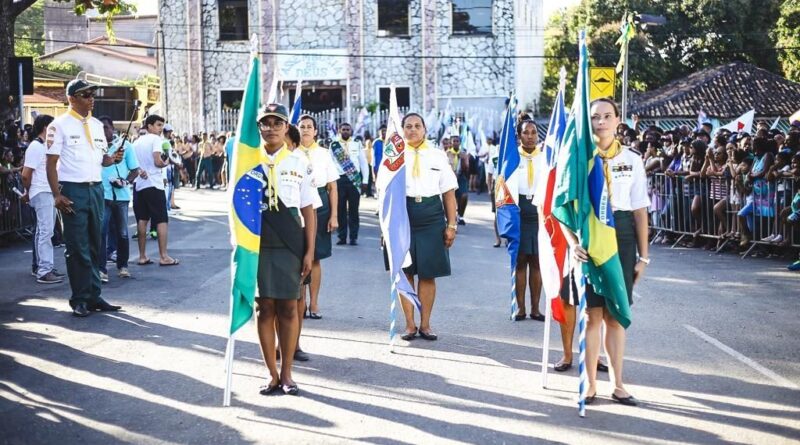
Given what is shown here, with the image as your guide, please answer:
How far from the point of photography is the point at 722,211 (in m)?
15.7

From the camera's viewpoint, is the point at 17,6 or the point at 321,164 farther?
the point at 17,6

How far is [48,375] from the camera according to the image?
7.29 m

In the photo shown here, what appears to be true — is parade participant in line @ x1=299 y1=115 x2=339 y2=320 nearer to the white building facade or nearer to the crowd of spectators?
the crowd of spectators

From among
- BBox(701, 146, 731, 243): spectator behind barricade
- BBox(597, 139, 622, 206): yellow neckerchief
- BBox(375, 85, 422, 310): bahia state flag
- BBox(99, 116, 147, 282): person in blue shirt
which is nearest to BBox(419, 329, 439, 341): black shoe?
BBox(375, 85, 422, 310): bahia state flag

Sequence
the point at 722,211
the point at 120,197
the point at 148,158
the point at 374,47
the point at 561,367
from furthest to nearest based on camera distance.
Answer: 1. the point at 374,47
2. the point at 722,211
3. the point at 148,158
4. the point at 120,197
5. the point at 561,367

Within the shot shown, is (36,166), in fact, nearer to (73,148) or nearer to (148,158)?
(148,158)

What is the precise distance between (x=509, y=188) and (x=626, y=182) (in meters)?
3.36

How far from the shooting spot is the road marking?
705cm

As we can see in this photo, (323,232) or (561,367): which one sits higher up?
(323,232)

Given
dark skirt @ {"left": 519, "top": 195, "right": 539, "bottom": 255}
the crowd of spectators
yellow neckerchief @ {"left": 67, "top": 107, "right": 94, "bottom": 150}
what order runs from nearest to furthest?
dark skirt @ {"left": 519, "top": 195, "right": 539, "bottom": 255}, yellow neckerchief @ {"left": 67, "top": 107, "right": 94, "bottom": 150}, the crowd of spectators

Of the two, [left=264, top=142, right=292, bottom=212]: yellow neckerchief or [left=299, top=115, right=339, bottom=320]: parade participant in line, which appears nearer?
[left=264, top=142, right=292, bottom=212]: yellow neckerchief

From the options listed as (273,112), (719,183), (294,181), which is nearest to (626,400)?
(294,181)

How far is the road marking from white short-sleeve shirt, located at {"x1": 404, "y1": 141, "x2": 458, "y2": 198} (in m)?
2.76

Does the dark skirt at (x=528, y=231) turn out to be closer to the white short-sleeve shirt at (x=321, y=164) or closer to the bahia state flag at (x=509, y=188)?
the bahia state flag at (x=509, y=188)
